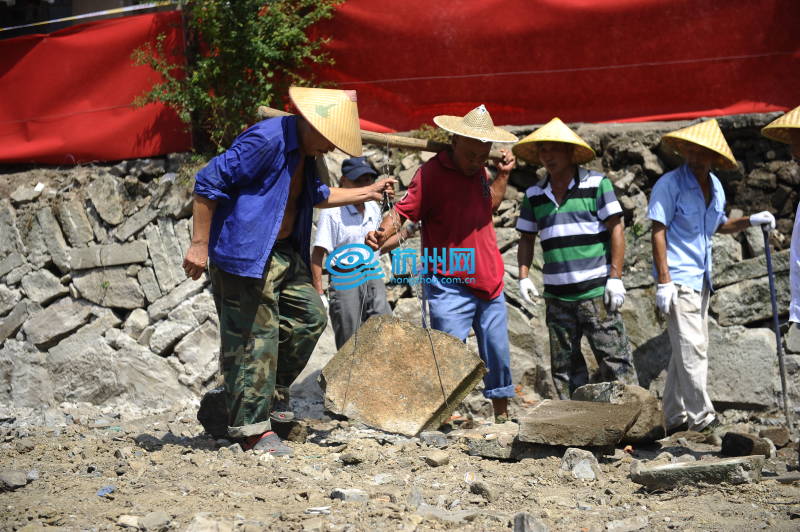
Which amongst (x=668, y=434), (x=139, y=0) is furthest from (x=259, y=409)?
(x=139, y=0)

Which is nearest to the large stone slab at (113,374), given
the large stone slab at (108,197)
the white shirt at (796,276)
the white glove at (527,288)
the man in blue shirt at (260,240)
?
the large stone slab at (108,197)

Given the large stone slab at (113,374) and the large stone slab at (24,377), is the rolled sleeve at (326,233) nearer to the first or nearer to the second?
the large stone slab at (113,374)

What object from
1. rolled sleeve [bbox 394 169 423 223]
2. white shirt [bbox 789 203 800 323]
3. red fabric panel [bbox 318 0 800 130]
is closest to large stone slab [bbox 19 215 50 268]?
red fabric panel [bbox 318 0 800 130]

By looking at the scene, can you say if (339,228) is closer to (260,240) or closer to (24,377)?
(260,240)

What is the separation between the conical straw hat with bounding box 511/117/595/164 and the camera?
5.36m

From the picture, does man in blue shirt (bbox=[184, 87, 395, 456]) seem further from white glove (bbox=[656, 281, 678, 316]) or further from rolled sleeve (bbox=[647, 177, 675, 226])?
white glove (bbox=[656, 281, 678, 316])

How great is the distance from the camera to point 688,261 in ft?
17.5

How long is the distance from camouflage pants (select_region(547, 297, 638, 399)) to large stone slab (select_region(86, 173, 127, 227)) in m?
3.92

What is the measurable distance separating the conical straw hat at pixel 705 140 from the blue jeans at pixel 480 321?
149cm

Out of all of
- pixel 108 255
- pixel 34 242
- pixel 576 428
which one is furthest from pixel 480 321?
pixel 34 242

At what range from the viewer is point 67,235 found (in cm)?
742

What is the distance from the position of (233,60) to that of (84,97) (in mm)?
1502

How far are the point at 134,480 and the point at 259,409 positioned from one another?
709mm

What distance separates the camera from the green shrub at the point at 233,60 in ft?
23.5
